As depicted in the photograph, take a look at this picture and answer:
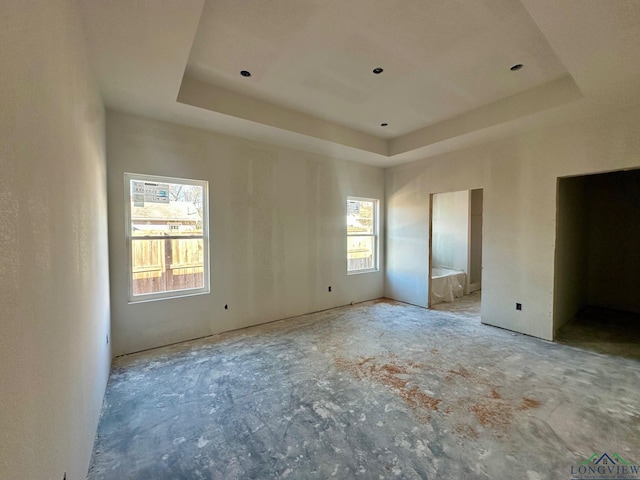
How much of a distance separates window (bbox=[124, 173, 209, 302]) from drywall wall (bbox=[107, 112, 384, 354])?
0.34 ft

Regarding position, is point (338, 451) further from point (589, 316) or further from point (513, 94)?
point (589, 316)

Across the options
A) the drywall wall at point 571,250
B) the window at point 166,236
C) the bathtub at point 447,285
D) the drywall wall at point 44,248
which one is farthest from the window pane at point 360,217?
the drywall wall at point 44,248

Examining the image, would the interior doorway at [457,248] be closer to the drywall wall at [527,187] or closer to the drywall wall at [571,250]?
the drywall wall at [527,187]

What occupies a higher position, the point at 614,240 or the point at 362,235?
the point at 362,235

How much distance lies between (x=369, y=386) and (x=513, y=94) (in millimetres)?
3798

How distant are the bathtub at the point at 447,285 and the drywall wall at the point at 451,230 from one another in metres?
0.35

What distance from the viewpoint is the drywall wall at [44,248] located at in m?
0.83

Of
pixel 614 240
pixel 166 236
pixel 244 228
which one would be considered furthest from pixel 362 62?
pixel 614 240

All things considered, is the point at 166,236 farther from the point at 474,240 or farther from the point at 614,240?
the point at 614,240

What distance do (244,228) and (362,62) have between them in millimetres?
2655

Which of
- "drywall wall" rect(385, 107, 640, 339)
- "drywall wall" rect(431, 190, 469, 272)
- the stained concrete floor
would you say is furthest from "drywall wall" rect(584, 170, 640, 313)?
the stained concrete floor

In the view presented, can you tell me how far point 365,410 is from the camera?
2.28 metres

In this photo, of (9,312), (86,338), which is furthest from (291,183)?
(9,312)

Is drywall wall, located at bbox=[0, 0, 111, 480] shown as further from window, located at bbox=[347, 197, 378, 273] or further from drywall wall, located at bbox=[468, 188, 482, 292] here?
drywall wall, located at bbox=[468, 188, 482, 292]
